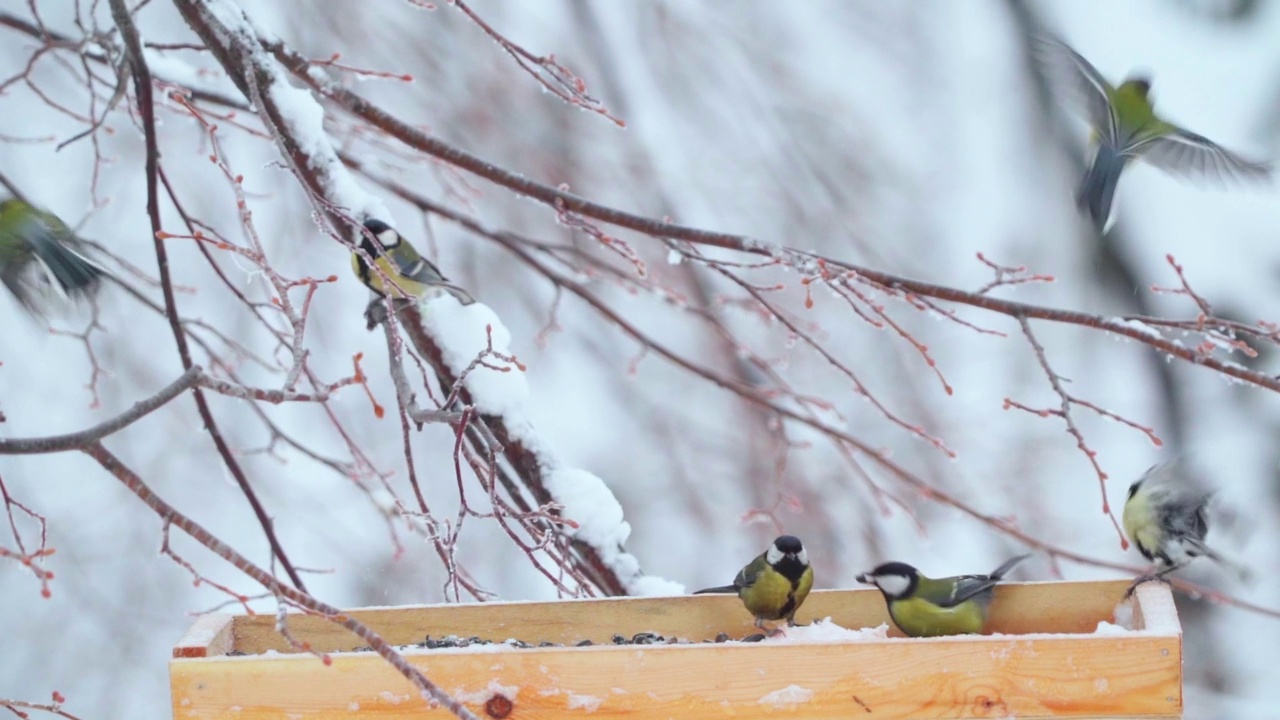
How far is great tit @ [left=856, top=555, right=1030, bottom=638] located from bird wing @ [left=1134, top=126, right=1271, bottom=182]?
1028 mm

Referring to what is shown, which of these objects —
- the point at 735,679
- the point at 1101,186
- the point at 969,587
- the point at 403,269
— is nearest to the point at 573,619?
the point at 735,679

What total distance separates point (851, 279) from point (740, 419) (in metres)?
3.24

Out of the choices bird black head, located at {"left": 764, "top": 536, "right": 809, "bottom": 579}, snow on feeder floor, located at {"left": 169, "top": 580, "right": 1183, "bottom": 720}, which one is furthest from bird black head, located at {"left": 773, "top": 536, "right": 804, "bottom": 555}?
snow on feeder floor, located at {"left": 169, "top": 580, "right": 1183, "bottom": 720}

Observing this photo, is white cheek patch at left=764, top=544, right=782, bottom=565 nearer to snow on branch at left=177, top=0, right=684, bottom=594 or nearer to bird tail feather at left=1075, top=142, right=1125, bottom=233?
snow on branch at left=177, top=0, right=684, bottom=594

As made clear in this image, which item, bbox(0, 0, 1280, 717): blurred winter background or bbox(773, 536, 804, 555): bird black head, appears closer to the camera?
bbox(773, 536, 804, 555): bird black head

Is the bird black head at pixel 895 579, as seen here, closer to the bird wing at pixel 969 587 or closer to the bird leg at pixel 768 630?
the bird wing at pixel 969 587

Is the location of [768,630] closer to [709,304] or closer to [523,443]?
[523,443]

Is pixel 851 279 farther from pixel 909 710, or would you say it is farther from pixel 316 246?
pixel 316 246

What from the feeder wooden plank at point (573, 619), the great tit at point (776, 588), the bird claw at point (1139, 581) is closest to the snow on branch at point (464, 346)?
the feeder wooden plank at point (573, 619)

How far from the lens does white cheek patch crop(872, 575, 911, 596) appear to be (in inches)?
75.3

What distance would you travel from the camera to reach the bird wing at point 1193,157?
2326 millimetres

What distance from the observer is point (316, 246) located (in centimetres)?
474

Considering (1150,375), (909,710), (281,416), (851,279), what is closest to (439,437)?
(281,416)

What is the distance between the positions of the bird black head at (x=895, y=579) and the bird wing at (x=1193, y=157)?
3.62 ft
